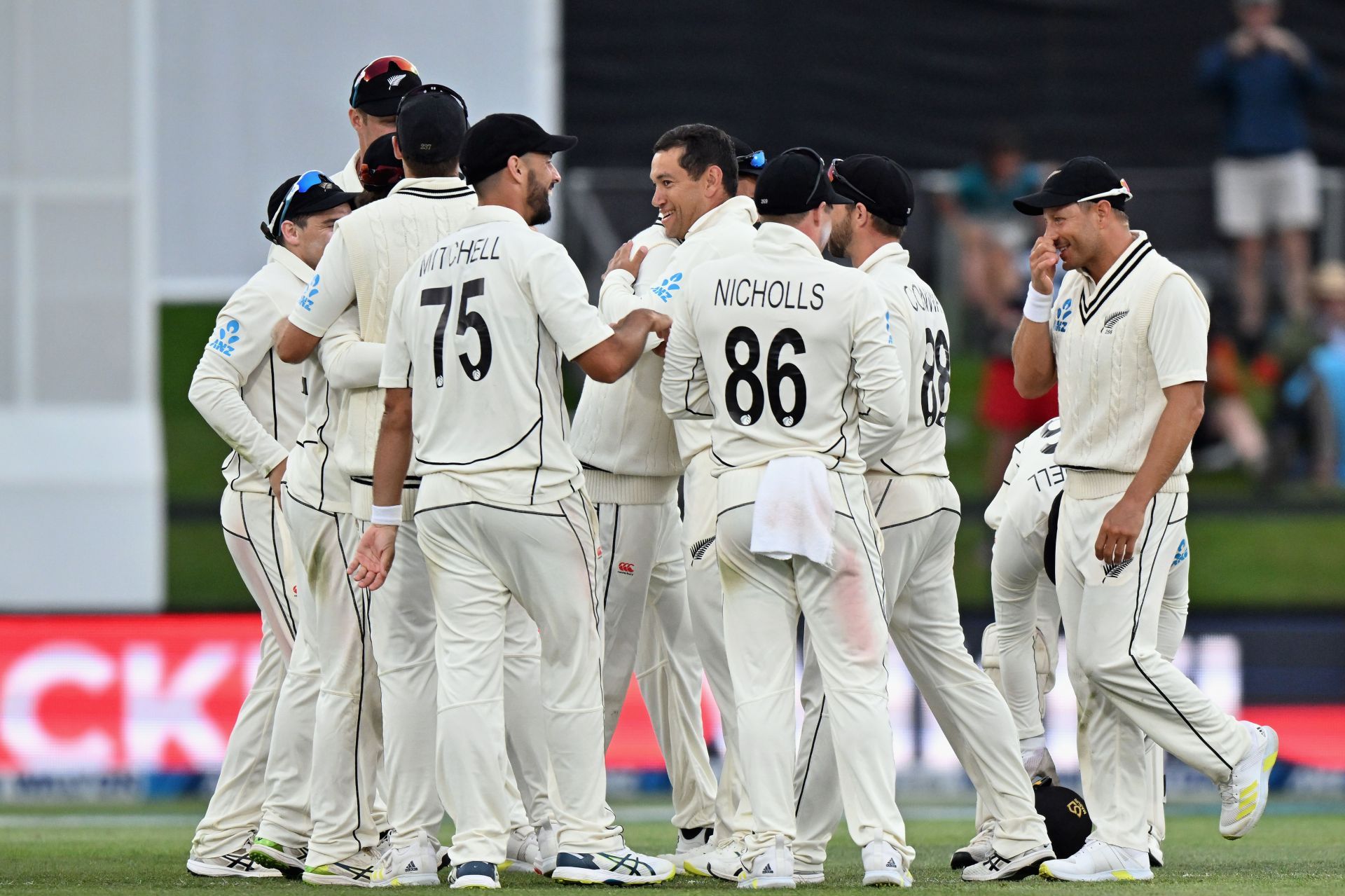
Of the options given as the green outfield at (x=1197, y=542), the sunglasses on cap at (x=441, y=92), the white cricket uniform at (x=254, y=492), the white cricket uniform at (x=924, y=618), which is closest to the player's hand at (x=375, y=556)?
the white cricket uniform at (x=254, y=492)

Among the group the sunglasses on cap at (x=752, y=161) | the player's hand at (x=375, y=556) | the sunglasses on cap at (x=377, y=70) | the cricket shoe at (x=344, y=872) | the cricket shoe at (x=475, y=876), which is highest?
the sunglasses on cap at (x=377, y=70)

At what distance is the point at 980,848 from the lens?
6918mm

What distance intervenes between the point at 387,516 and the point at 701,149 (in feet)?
5.86

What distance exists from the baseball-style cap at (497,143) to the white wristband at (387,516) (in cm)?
107

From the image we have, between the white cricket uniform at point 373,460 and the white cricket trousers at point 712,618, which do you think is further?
the white cricket trousers at point 712,618

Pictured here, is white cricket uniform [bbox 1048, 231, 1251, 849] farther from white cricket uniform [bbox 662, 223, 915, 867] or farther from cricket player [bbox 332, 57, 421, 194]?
cricket player [bbox 332, 57, 421, 194]

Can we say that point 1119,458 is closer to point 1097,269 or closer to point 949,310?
point 1097,269

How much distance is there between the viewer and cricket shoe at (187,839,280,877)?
22.0 ft

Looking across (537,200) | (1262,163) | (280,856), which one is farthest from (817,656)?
(1262,163)

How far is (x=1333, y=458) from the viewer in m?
12.7

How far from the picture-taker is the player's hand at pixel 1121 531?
6.18 metres

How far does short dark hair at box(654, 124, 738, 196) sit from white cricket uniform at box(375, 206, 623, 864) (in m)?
0.95

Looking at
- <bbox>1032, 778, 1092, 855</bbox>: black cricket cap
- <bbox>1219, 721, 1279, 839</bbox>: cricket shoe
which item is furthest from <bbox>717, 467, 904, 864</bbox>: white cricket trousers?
<bbox>1219, 721, 1279, 839</bbox>: cricket shoe

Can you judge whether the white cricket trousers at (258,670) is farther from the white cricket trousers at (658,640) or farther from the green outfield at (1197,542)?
the green outfield at (1197,542)
